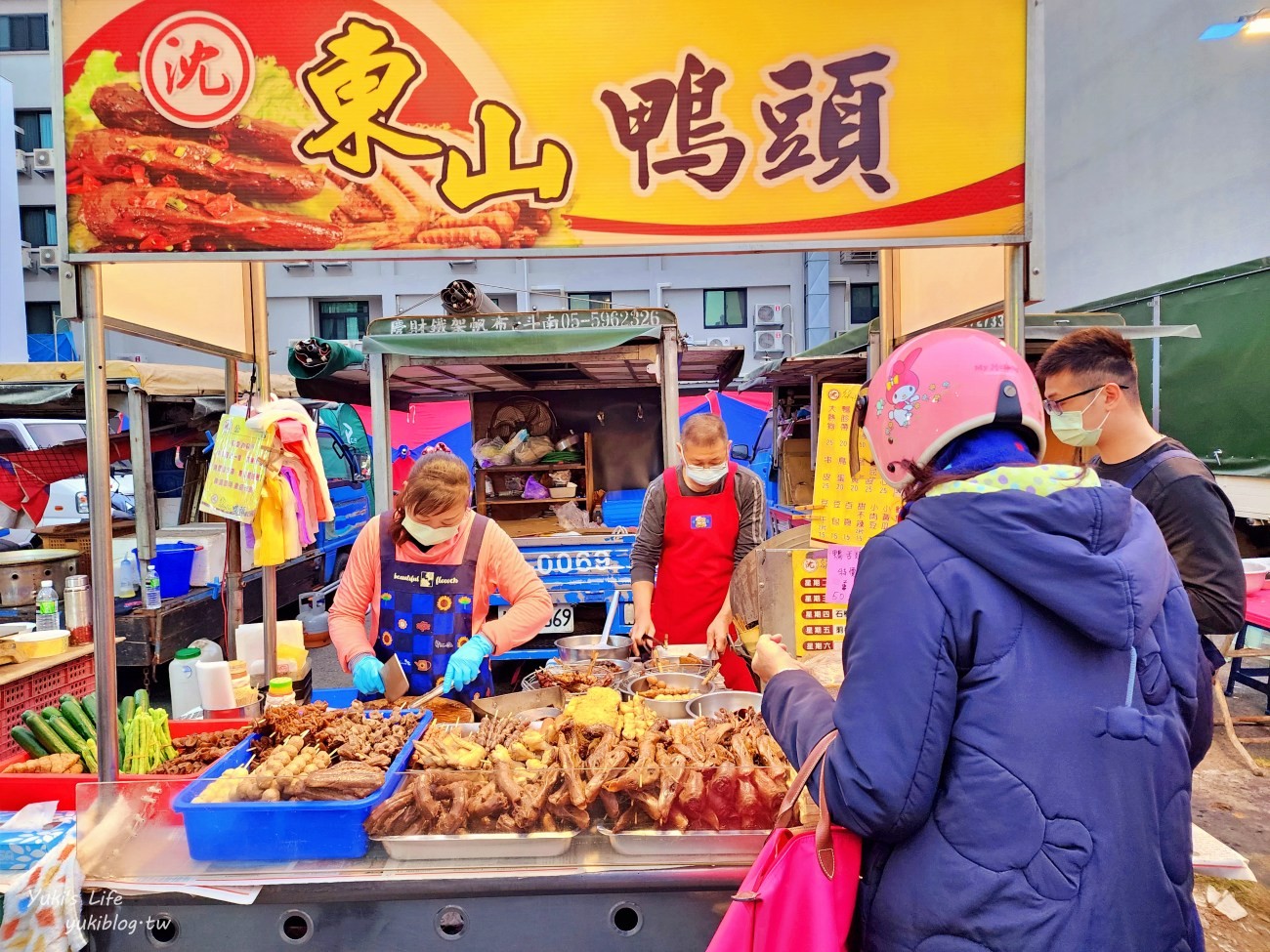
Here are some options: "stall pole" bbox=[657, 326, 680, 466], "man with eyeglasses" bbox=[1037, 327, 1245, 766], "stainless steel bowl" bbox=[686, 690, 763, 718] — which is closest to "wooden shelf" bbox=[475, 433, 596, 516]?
"stall pole" bbox=[657, 326, 680, 466]

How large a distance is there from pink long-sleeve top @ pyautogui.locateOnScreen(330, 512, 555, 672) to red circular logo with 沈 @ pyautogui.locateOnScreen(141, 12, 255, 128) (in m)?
1.71

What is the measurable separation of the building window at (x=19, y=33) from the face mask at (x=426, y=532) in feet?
98.6

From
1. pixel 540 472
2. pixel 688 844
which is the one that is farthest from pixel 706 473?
pixel 540 472

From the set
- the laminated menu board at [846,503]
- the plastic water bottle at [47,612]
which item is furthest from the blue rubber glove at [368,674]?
the plastic water bottle at [47,612]

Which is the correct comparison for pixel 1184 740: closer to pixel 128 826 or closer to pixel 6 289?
pixel 128 826

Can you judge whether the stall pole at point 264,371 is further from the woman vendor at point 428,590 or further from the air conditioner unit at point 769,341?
the air conditioner unit at point 769,341

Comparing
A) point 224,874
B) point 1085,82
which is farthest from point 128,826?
point 1085,82

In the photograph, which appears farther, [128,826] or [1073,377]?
[1073,377]

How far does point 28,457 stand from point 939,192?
8.95 m

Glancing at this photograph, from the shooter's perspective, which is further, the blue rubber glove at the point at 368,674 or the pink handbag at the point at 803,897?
the blue rubber glove at the point at 368,674

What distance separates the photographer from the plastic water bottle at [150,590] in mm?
6672

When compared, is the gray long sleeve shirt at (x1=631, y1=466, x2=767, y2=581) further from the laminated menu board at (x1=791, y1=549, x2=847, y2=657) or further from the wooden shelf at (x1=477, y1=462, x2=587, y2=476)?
the wooden shelf at (x1=477, y1=462, x2=587, y2=476)

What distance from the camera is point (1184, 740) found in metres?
1.32

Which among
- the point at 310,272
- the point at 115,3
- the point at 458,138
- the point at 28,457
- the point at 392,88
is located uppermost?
the point at 310,272
